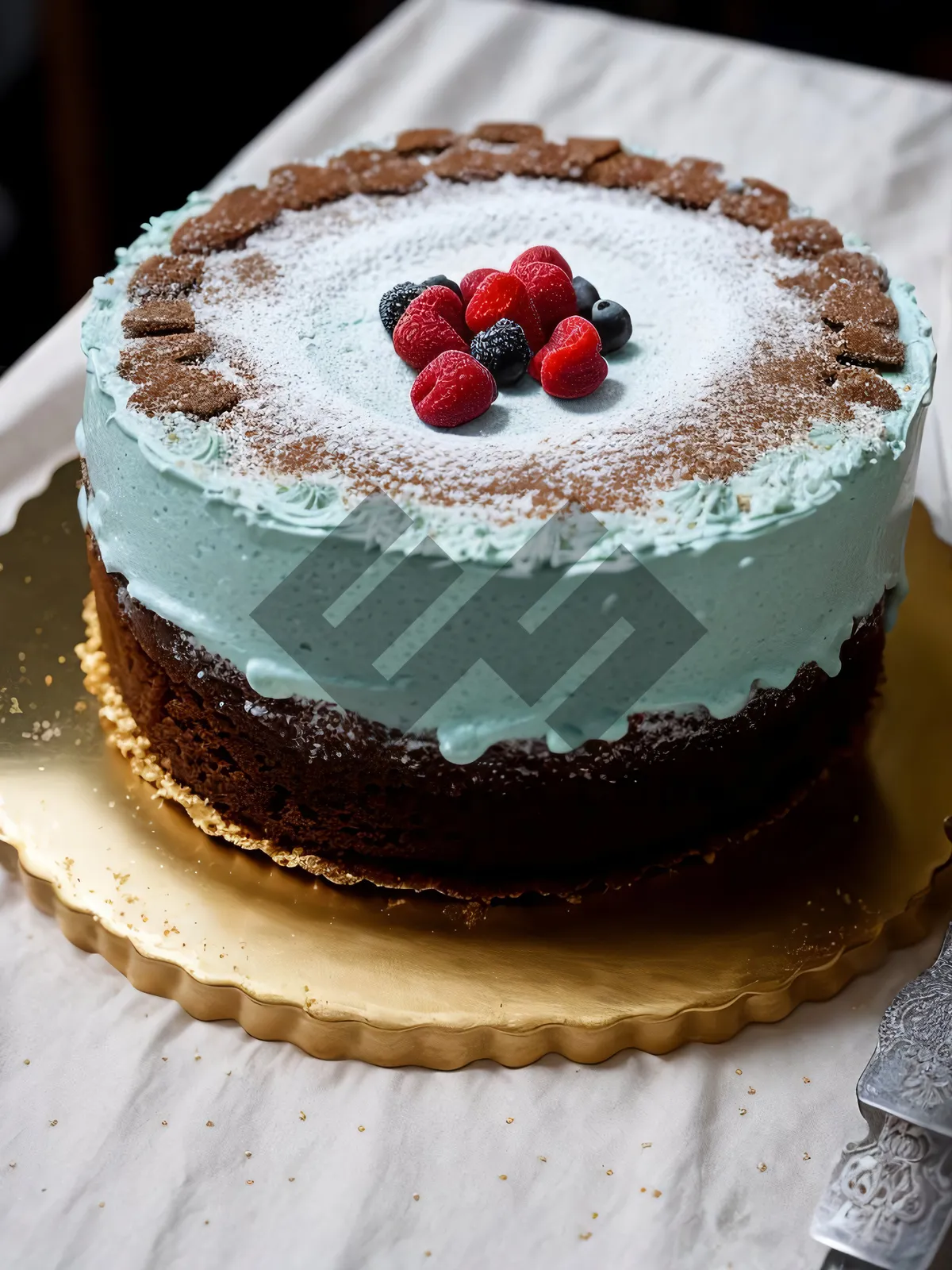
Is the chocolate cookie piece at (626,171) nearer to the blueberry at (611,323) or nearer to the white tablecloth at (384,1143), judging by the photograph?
the blueberry at (611,323)

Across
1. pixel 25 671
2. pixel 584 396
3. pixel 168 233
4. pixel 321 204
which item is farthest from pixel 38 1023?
pixel 321 204

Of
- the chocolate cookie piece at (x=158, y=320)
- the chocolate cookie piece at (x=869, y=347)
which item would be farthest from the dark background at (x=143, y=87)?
the chocolate cookie piece at (x=869, y=347)

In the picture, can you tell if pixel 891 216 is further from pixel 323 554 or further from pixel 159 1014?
pixel 159 1014

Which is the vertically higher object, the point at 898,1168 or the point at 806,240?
the point at 806,240

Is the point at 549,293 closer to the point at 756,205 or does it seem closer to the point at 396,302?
the point at 396,302

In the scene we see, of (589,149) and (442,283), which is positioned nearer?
(442,283)

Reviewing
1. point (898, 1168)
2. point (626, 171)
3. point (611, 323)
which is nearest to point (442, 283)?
point (611, 323)
